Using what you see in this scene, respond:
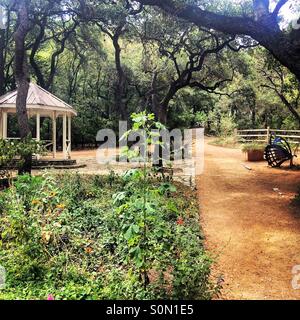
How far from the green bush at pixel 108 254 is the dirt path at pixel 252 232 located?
62 centimetres

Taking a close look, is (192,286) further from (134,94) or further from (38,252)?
(134,94)

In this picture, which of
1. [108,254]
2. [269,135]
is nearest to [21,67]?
[108,254]

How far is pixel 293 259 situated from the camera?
5.43 m

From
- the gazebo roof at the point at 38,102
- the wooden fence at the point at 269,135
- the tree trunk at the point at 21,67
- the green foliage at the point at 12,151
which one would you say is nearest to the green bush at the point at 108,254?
the green foliage at the point at 12,151

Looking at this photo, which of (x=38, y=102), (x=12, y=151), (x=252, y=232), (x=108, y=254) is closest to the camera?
(x=108, y=254)

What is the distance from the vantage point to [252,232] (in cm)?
663

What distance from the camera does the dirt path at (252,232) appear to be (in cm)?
470

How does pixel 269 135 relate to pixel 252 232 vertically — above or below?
above

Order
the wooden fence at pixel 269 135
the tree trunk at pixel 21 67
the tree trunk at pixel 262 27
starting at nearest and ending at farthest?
the tree trunk at pixel 262 27 < the tree trunk at pixel 21 67 < the wooden fence at pixel 269 135

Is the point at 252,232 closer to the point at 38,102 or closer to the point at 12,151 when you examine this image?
the point at 12,151

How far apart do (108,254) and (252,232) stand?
9.66 feet

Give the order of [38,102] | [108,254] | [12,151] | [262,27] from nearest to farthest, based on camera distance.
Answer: [108,254]
[12,151]
[262,27]
[38,102]

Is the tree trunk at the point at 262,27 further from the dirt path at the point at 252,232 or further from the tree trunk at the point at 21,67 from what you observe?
the tree trunk at the point at 21,67

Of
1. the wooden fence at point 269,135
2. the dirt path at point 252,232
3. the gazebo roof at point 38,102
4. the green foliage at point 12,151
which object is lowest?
the dirt path at point 252,232
